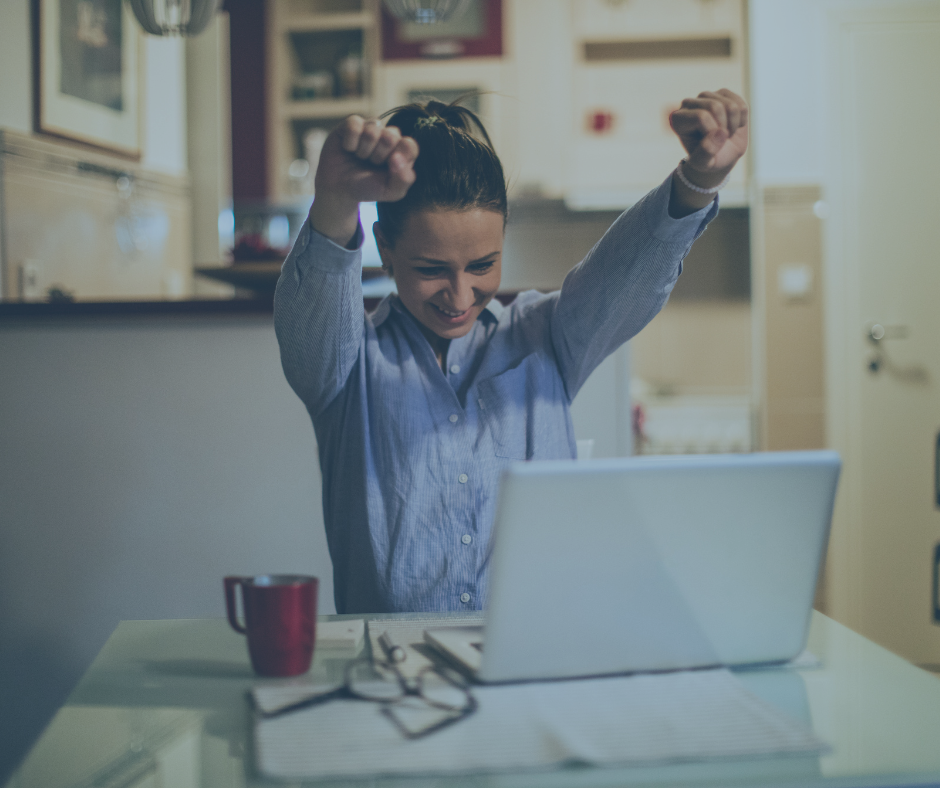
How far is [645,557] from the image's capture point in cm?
58

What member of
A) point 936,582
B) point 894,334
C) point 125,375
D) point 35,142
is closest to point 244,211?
point 35,142

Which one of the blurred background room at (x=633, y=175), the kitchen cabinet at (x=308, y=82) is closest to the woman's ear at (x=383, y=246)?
the blurred background room at (x=633, y=175)

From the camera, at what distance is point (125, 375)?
1.57 meters

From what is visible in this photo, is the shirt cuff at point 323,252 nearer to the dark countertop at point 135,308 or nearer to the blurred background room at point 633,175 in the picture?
the dark countertop at point 135,308

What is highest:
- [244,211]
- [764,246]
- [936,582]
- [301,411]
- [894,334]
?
[244,211]

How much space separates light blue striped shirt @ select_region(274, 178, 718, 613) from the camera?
3.07 ft

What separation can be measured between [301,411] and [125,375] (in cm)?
32

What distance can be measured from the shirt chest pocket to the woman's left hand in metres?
0.35

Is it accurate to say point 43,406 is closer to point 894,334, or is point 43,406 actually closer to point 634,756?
point 634,756

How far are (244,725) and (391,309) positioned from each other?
64cm

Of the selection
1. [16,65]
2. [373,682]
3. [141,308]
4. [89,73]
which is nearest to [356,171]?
[373,682]

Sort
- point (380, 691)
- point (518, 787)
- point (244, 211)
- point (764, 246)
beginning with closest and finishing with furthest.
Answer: point (518, 787)
point (380, 691)
point (764, 246)
point (244, 211)

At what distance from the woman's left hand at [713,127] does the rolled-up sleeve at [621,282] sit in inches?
3.2

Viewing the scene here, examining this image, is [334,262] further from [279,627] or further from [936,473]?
[936,473]
